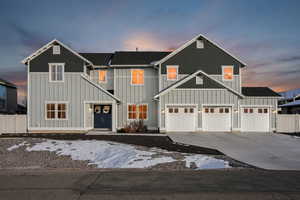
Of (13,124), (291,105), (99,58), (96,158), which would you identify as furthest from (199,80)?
(291,105)

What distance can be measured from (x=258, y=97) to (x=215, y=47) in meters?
6.02

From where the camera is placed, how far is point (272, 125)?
17328mm

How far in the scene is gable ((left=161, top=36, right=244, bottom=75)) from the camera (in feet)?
59.1

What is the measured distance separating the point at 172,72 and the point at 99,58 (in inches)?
316

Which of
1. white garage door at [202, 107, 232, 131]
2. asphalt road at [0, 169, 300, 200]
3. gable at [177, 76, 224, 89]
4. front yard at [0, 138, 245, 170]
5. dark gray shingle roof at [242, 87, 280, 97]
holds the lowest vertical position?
front yard at [0, 138, 245, 170]

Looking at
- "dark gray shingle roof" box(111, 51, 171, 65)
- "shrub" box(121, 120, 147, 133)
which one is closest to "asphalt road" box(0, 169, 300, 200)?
"shrub" box(121, 120, 147, 133)

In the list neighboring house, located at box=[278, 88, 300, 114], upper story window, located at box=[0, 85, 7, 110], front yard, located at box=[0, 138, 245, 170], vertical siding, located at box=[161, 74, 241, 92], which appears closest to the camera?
front yard, located at box=[0, 138, 245, 170]

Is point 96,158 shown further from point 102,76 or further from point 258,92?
point 258,92

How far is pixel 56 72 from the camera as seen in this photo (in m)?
17.0

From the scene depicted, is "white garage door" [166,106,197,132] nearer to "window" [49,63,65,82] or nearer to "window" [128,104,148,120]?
"window" [128,104,148,120]

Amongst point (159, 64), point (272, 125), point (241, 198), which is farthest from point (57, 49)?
point (272, 125)

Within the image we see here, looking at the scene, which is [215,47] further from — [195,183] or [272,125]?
[195,183]

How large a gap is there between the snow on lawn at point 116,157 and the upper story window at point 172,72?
10.0 meters

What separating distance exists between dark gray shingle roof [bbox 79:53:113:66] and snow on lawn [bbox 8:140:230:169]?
11.1 m
